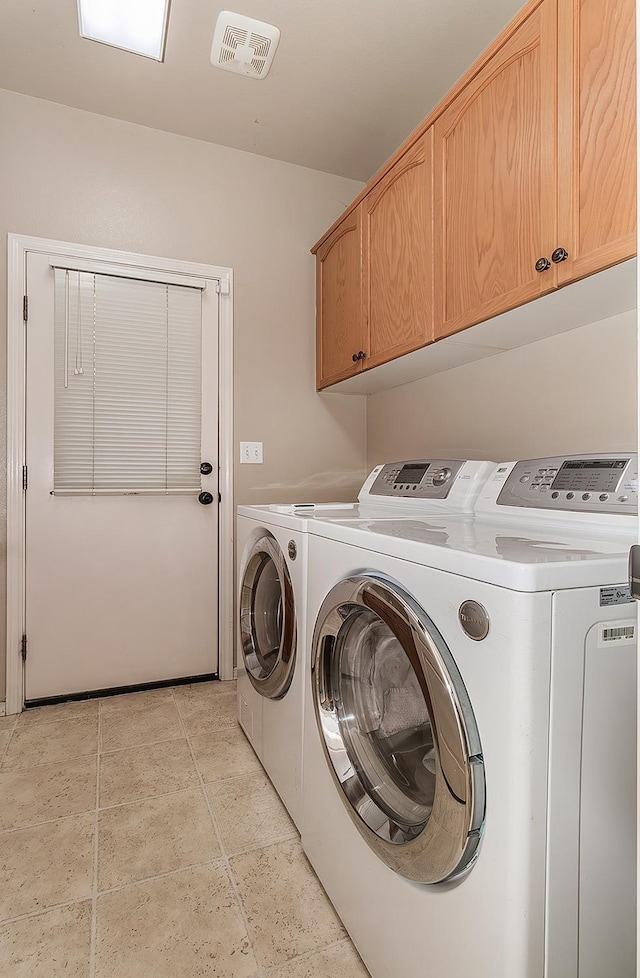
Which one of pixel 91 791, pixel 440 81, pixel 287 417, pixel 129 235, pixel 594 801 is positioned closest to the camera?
pixel 594 801

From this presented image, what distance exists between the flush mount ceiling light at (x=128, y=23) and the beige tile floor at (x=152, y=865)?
2580 millimetres

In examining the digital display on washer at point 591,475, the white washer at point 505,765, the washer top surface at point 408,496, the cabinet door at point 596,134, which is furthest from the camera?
the washer top surface at point 408,496

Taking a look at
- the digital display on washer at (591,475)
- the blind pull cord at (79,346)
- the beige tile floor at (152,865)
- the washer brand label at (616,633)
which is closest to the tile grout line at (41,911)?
the beige tile floor at (152,865)

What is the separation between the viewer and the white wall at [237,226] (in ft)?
7.41

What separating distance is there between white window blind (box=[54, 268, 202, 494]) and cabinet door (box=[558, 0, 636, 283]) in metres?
1.78

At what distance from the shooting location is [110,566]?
7.88 ft

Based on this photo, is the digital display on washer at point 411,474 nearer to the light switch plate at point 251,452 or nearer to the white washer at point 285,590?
the white washer at point 285,590

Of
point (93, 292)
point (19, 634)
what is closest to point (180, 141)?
point (93, 292)

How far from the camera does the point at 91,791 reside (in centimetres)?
165

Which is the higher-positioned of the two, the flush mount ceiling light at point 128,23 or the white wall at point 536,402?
the flush mount ceiling light at point 128,23

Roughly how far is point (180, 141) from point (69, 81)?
503 mm

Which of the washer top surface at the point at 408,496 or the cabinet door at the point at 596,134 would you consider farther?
the washer top surface at the point at 408,496

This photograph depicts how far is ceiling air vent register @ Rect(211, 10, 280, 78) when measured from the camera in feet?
5.94

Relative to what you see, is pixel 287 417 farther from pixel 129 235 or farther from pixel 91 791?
pixel 91 791
